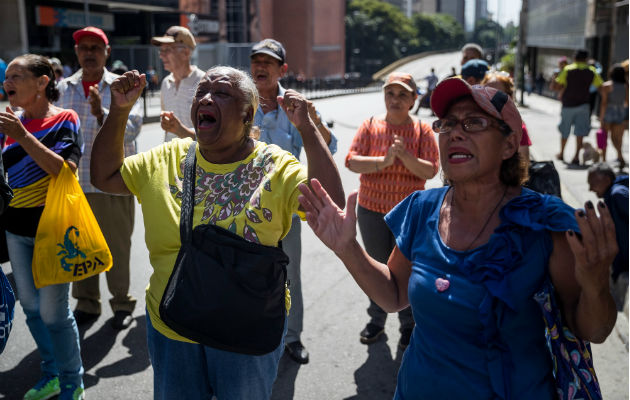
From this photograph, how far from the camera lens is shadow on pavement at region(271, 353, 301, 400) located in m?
4.26

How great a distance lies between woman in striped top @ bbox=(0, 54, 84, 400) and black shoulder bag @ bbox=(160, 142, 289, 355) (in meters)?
1.51

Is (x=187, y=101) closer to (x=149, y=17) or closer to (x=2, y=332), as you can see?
(x=2, y=332)

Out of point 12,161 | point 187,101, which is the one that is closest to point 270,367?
point 12,161

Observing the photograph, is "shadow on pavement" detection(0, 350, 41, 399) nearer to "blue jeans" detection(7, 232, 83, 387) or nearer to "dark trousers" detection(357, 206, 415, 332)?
"blue jeans" detection(7, 232, 83, 387)

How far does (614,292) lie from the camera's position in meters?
5.69

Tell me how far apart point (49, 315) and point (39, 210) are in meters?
0.60

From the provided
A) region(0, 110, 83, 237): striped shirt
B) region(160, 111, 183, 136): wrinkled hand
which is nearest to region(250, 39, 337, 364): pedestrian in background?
region(160, 111, 183, 136): wrinkled hand

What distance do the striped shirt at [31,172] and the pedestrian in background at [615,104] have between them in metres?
9.96

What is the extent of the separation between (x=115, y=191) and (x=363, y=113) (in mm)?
24241

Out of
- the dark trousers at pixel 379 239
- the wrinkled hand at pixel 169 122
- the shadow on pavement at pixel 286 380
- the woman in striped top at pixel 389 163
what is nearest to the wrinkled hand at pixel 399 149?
the woman in striped top at pixel 389 163

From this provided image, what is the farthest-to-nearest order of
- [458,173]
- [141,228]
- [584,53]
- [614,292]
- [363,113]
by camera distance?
1. [363,113]
2. [584,53]
3. [141,228]
4. [614,292]
5. [458,173]

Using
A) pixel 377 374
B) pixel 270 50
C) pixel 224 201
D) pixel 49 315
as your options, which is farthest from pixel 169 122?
pixel 377 374

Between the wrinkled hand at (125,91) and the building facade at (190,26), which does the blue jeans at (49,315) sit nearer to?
the wrinkled hand at (125,91)

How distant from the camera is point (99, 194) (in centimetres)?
518
